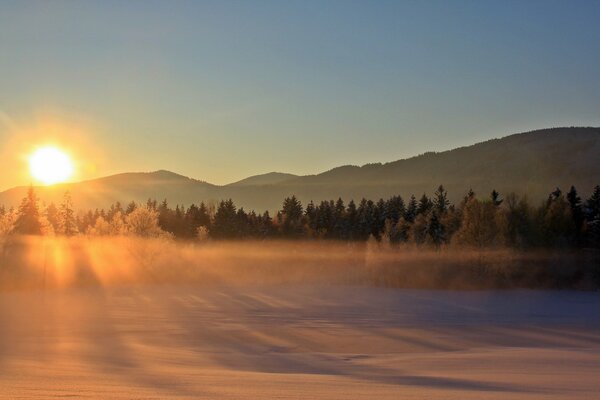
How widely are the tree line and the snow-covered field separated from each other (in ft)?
28.6

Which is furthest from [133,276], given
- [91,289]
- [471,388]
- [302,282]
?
[471,388]

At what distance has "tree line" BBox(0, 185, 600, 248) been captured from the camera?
82.6m

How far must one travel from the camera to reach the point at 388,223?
318 ft

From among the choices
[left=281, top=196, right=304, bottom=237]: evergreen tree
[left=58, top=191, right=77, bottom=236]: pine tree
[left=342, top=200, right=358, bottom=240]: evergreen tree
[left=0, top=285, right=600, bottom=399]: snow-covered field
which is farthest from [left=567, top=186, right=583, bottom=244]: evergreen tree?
[left=58, top=191, right=77, bottom=236]: pine tree

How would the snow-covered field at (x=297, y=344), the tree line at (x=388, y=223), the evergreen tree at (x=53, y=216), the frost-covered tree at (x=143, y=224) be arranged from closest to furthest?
the snow-covered field at (x=297, y=344)
the tree line at (x=388, y=223)
the evergreen tree at (x=53, y=216)
the frost-covered tree at (x=143, y=224)

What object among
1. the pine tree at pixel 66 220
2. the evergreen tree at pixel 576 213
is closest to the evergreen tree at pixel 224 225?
the pine tree at pixel 66 220

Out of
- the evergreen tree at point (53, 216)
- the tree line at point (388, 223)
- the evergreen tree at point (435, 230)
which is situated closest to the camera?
the tree line at point (388, 223)

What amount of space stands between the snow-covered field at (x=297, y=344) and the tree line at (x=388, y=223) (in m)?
8.73

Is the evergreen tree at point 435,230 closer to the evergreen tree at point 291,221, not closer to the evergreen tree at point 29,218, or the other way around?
the evergreen tree at point 291,221

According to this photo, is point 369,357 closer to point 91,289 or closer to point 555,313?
point 555,313

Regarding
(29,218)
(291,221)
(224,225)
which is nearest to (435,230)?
(291,221)

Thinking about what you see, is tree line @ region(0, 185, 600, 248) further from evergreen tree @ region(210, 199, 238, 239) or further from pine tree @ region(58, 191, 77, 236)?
pine tree @ region(58, 191, 77, 236)

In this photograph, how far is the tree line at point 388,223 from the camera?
8262 cm

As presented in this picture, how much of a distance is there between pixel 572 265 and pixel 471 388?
72958 mm
